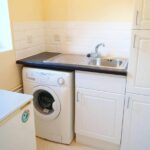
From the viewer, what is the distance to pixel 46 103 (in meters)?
2.27

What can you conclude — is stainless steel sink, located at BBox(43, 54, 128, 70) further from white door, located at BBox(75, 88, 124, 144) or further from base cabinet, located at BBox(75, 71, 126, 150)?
white door, located at BBox(75, 88, 124, 144)

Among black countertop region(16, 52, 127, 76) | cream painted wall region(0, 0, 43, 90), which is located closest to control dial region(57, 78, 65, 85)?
black countertop region(16, 52, 127, 76)

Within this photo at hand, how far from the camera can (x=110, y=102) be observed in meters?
1.90

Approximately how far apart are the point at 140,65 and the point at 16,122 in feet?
3.80

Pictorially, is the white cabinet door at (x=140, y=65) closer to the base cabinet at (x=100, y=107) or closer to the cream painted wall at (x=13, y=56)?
the base cabinet at (x=100, y=107)

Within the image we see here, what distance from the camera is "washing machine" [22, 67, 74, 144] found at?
6.55 ft

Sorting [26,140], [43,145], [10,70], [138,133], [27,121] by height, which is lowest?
[43,145]

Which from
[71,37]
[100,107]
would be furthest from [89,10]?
[100,107]

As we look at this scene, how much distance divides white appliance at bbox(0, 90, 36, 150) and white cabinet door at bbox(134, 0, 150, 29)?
3.64 ft

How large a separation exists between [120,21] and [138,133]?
1281mm

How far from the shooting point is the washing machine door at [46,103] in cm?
207

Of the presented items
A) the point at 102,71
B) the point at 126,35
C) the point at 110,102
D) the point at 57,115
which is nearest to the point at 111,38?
the point at 126,35

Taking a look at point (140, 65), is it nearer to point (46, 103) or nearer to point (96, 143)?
point (96, 143)

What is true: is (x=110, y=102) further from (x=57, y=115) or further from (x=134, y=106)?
(x=57, y=115)
